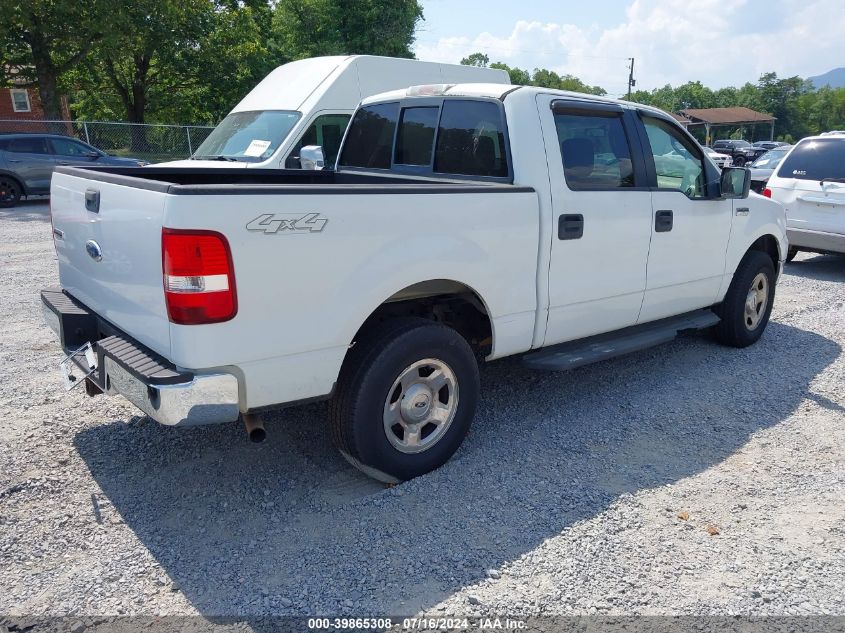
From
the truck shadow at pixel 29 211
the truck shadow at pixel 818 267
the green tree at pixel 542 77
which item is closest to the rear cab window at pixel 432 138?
the truck shadow at pixel 818 267

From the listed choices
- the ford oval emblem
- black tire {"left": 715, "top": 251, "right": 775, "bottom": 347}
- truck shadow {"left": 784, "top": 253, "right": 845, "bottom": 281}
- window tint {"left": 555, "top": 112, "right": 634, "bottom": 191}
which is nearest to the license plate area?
the ford oval emblem

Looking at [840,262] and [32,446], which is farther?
[840,262]

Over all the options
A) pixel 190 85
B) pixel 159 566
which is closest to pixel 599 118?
pixel 159 566

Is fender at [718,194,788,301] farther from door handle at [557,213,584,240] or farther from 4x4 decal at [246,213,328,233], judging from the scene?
4x4 decal at [246,213,328,233]

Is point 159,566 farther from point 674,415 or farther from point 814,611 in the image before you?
point 674,415

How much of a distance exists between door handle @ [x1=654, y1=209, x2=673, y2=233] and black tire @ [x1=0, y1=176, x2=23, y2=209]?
15.2 meters

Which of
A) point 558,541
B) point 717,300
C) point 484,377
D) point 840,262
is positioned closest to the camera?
point 558,541

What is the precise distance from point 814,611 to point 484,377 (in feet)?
9.33

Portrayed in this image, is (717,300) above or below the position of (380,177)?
below

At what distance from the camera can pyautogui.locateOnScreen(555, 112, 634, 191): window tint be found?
4.22m

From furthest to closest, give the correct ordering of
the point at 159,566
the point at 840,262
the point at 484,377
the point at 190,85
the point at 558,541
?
the point at 190,85
the point at 840,262
the point at 484,377
the point at 558,541
the point at 159,566

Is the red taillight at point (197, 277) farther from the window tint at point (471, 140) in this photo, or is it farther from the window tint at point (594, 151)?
the window tint at point (594, 151)

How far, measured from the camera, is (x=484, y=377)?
5.27 m

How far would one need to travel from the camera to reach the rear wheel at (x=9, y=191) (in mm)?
15109
